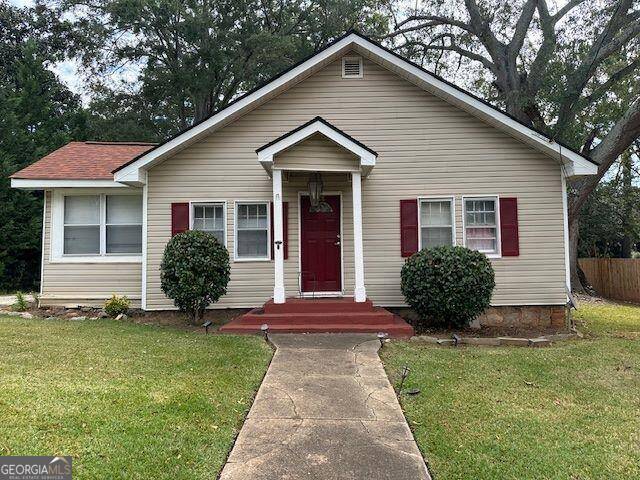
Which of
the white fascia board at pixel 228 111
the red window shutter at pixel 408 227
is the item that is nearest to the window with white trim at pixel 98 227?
the white fascia board at pixel 228 111

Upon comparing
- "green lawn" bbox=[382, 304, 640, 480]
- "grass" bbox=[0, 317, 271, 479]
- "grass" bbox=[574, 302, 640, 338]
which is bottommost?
"grass" bbox=[574, 302, 640, 338]

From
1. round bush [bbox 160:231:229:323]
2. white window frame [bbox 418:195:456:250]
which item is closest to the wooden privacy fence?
white window frame [bbox 418:195:456:250]

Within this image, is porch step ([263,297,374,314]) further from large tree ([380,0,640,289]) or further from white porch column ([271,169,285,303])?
large tree ([380,0,640,289])

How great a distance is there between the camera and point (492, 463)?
3.12 m

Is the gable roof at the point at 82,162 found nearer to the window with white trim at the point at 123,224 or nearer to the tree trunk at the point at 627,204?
the window with white trim at the point at 123,224

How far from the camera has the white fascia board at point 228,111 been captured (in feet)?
28.2

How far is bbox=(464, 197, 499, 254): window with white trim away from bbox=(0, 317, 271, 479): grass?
5090 millimetres

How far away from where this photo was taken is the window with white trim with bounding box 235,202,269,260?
29.8ft

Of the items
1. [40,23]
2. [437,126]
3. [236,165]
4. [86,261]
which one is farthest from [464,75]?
[40,23]

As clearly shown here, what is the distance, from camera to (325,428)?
368cm

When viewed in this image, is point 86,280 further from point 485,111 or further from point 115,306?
point 485,111

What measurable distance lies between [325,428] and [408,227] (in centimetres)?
589

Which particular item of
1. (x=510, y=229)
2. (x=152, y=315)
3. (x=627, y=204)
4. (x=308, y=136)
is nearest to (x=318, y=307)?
(x=308, y=136)

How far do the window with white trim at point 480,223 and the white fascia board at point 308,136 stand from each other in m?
2.78
